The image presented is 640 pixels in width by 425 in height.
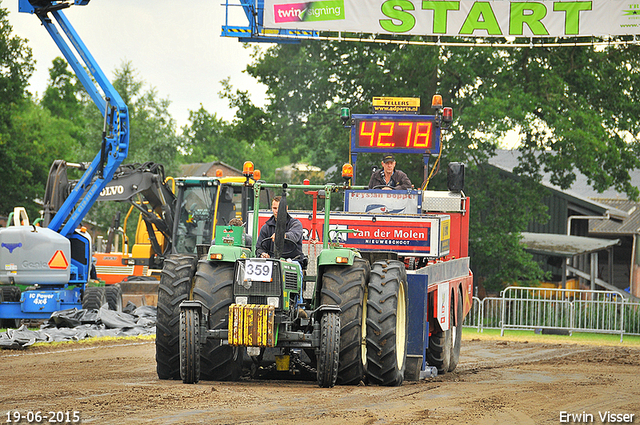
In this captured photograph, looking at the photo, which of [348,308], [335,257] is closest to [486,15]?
[335,257]

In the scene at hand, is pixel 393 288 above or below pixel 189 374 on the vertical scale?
above

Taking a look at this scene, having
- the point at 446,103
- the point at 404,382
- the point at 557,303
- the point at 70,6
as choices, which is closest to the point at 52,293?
the point at 70,6

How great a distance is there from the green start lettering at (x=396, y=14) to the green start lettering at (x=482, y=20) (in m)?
1.34

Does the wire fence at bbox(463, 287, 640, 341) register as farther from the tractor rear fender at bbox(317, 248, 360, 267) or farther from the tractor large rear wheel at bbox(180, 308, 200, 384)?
the tractor large rear wheel at bbox(180, 308, 200, 384)

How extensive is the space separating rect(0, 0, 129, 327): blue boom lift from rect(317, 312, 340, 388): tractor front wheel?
8.86m

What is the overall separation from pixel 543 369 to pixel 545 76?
1712 cm

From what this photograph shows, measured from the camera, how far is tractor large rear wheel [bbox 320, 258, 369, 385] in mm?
9766

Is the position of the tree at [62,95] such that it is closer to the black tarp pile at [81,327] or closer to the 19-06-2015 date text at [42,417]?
the black tarp pile at [81,327]

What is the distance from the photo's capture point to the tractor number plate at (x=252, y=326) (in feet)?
30.0

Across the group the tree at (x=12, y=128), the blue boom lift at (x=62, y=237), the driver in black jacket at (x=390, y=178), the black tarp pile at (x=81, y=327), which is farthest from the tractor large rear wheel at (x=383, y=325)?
the tree at (x=12, y=128)

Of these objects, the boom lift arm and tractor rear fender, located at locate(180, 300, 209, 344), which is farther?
the boom lift arm

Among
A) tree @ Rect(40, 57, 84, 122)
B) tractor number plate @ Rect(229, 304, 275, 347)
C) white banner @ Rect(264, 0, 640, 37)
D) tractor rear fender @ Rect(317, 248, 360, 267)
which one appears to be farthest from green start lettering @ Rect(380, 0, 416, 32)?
tree @ Rect(40, 57, 84, 122)

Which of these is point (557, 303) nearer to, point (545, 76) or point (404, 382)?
point (545, 76)

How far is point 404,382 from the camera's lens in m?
11.2
